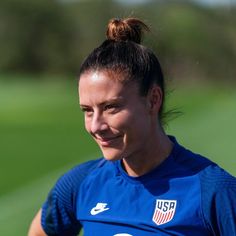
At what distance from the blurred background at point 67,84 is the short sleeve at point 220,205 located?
82cm

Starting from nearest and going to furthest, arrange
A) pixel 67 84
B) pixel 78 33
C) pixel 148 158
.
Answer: pixel 148 158, pixel 67 84, pixel 78 33

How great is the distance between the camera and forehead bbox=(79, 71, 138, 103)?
447 cm

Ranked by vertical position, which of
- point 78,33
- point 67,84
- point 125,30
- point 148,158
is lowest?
point 67,84

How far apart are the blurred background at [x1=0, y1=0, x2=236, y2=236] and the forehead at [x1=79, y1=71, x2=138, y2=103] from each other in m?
0.48

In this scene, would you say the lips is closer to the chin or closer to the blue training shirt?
the chin

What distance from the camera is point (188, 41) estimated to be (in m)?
55.7

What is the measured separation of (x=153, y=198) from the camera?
4.52 m

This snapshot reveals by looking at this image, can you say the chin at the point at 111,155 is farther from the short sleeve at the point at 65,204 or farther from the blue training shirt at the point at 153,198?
the short sleeve at the point at 65,204

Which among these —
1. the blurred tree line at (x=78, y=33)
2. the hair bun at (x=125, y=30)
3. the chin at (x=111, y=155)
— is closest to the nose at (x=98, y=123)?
the chin at (x=111, y=155)

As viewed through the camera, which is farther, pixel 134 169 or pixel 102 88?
pixel 134 169

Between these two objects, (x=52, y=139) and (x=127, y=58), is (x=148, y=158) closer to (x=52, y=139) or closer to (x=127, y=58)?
(x=127, y=58)

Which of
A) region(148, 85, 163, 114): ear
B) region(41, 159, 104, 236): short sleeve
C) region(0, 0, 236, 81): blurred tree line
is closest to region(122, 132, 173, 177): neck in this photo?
region(148, 85, 163, 114): ear

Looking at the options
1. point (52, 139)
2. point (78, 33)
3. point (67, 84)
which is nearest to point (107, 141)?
A: point (52, 139)

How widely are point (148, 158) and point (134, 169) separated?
0.29ft
